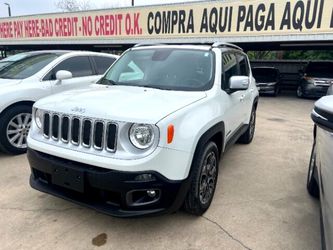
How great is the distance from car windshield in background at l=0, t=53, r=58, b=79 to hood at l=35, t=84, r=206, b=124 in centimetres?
250

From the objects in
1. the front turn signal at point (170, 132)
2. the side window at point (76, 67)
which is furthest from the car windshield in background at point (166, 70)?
the side window at point (76, 67)

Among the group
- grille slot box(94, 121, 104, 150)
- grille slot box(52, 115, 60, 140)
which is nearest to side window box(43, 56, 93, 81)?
grille slot box(52, 115, 60, 140)

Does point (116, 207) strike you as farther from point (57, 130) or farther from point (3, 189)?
point (3, 189)

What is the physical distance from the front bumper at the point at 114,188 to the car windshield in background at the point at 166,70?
4.24ft

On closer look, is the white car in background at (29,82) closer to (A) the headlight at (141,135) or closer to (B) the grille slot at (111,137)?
(B) the grille slot at (111,137)

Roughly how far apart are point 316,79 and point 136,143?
13045mm

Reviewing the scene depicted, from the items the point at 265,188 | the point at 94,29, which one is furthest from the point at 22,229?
the point at 94,29

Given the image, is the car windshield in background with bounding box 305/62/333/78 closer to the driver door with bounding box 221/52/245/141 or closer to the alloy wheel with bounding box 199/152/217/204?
the driver door with bounding box 221/52/245/141

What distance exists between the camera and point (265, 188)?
13.0 ft

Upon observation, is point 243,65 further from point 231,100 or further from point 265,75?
point 265,75

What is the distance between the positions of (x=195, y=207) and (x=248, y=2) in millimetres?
10571

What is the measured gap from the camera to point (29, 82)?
5.09 m

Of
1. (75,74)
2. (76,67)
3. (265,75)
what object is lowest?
(265,75)

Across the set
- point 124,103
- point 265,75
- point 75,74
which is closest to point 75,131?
point 124,103
